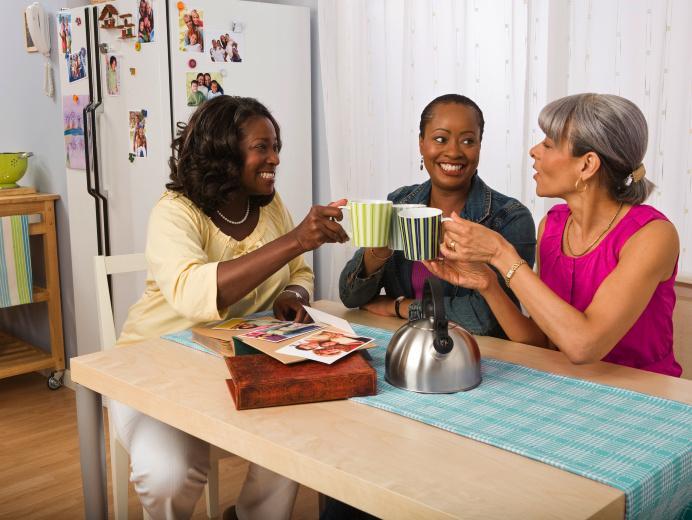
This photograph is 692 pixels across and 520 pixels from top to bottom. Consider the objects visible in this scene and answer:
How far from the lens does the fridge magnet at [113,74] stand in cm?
298

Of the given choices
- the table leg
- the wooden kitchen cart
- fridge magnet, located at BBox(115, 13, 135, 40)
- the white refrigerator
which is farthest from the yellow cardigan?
the wooden kitchen cart

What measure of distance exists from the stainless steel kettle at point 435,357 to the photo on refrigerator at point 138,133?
1875mm

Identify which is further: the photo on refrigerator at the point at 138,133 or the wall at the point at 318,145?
the wall at the point at 318,145

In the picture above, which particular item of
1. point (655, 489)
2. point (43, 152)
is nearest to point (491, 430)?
point (655, 489)

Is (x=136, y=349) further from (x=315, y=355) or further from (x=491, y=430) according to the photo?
(x=491, y=430)

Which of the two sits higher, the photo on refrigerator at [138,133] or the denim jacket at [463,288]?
the photo on refrigerator at [138,133]

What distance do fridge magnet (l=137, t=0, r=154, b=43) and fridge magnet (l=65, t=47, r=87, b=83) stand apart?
0.38m

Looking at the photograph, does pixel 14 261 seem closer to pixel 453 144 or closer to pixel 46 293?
pixel 46 293

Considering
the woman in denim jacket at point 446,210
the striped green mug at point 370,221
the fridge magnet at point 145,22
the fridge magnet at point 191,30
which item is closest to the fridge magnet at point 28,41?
the fridge magnet at point 145,22

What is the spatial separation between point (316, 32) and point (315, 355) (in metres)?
2.14

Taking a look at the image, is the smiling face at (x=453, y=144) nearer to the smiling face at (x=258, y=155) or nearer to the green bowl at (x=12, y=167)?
the smiling face at (x=258, y=155)

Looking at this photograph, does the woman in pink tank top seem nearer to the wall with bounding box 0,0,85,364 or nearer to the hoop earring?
the hoop earring

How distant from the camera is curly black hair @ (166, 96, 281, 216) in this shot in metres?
1.89

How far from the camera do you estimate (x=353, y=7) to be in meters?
2.94
